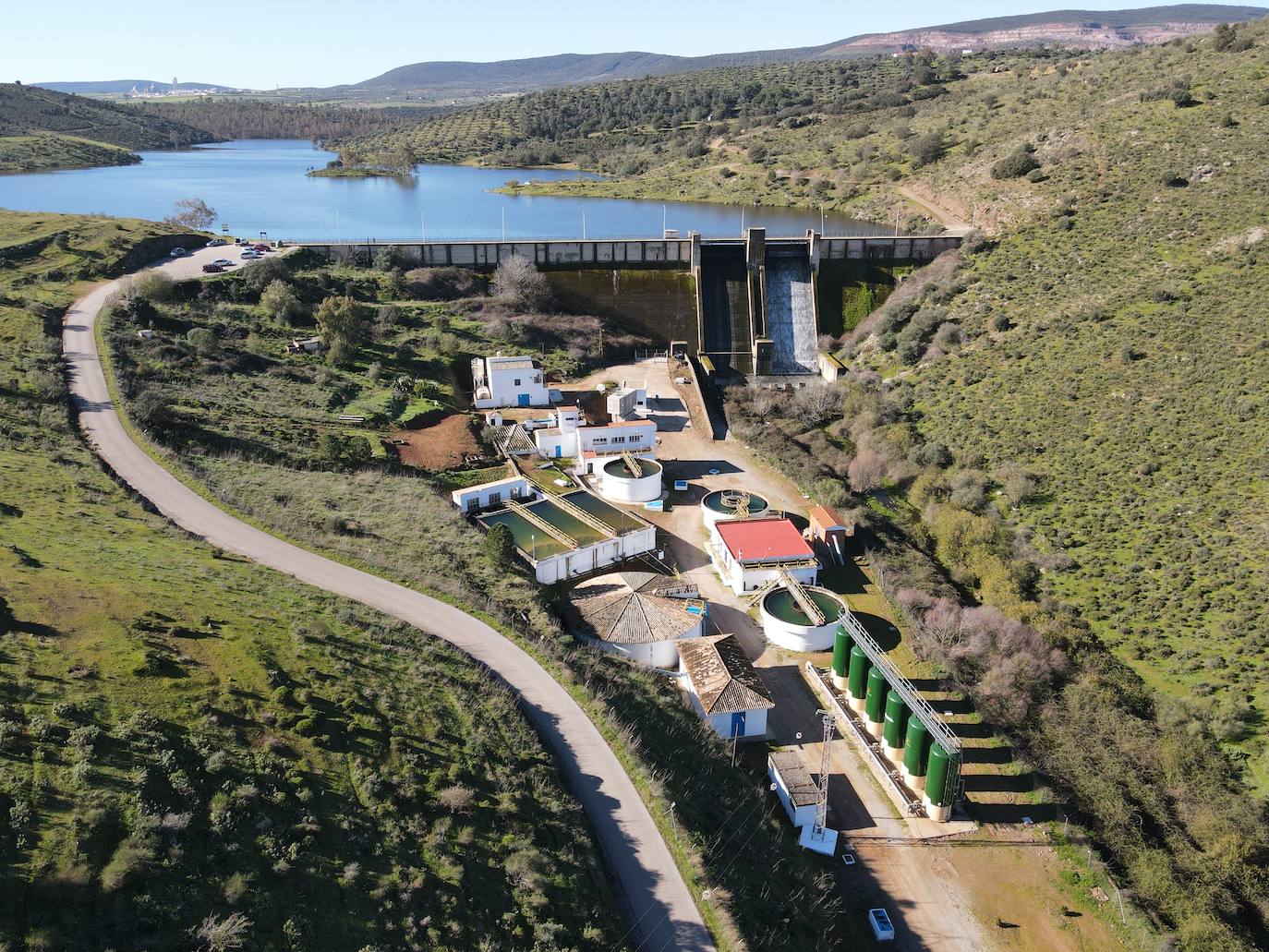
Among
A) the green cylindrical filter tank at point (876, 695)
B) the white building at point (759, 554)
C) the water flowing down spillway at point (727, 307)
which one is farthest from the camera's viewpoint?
the water flowing down spillway at point (727, 307)

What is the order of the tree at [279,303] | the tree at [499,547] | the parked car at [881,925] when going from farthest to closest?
the tree at [279,303]
the tree at [499,547]
the parked car at [881,925]

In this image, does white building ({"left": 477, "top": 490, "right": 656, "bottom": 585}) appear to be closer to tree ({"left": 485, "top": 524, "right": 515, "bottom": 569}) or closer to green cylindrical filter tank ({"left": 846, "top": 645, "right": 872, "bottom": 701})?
tree ({"left": 485, "top": 524, "right": 515, "bottom": 569})

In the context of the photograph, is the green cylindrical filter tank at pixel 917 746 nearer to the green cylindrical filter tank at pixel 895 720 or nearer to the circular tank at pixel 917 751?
→ the circular tank at pixel 917 751

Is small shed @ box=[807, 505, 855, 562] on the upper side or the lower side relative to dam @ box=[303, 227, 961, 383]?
lower

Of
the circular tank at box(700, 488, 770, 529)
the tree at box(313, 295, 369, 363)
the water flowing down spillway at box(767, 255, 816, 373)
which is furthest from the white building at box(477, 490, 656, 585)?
the water flowing down spillway at box(767, 255, 816, 373)

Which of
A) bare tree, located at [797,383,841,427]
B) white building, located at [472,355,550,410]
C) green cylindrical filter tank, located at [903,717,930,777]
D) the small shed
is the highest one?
white building, located at [472,355,550,410]

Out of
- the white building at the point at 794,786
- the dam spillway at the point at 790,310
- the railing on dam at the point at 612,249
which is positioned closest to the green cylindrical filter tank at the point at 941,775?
the white building at the point at 794,786

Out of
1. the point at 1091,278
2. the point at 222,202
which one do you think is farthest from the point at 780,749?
the point at 222,202
